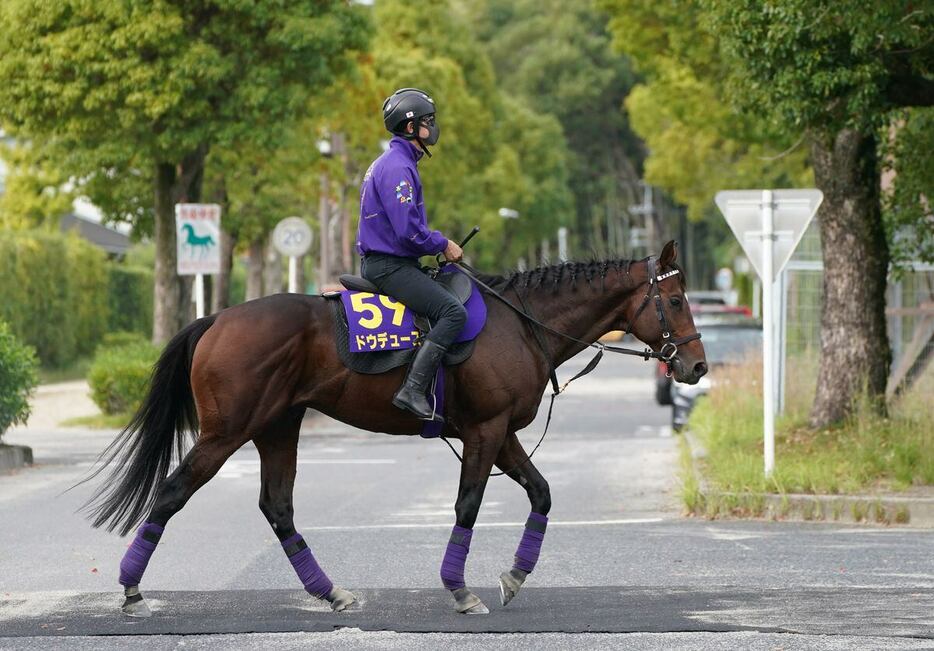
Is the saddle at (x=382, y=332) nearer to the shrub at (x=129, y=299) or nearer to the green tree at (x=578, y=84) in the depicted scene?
the shrub at (x=129, y=299)

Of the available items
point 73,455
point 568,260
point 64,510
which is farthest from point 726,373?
point 568,260

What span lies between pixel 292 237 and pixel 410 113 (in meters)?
20.2

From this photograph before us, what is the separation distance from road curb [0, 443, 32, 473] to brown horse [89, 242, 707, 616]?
29.5 feet

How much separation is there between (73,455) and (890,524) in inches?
414

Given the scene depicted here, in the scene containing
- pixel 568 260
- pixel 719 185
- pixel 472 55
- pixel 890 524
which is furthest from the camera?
pixel 472 55

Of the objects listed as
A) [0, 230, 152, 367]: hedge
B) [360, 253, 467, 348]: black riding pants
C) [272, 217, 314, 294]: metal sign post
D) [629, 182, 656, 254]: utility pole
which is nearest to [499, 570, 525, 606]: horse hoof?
[360, 253, 467, 348]: black riding pants

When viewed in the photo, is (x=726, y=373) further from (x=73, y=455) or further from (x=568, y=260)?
(x=568, y=260)

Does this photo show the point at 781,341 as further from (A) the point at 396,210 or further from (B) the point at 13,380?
(A) the point at 396,210

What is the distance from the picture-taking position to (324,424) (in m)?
26.0

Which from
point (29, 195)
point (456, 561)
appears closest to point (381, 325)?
point (456, 561)

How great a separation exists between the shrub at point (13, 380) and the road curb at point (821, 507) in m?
8.34

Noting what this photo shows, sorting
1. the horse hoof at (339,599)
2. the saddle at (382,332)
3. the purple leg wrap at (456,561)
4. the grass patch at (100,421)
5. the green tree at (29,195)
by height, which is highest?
the green tree at (29,195)

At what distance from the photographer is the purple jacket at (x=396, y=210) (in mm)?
8352

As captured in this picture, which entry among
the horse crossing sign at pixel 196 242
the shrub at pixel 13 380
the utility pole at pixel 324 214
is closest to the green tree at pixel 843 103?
the shrub at pixel 13 380
